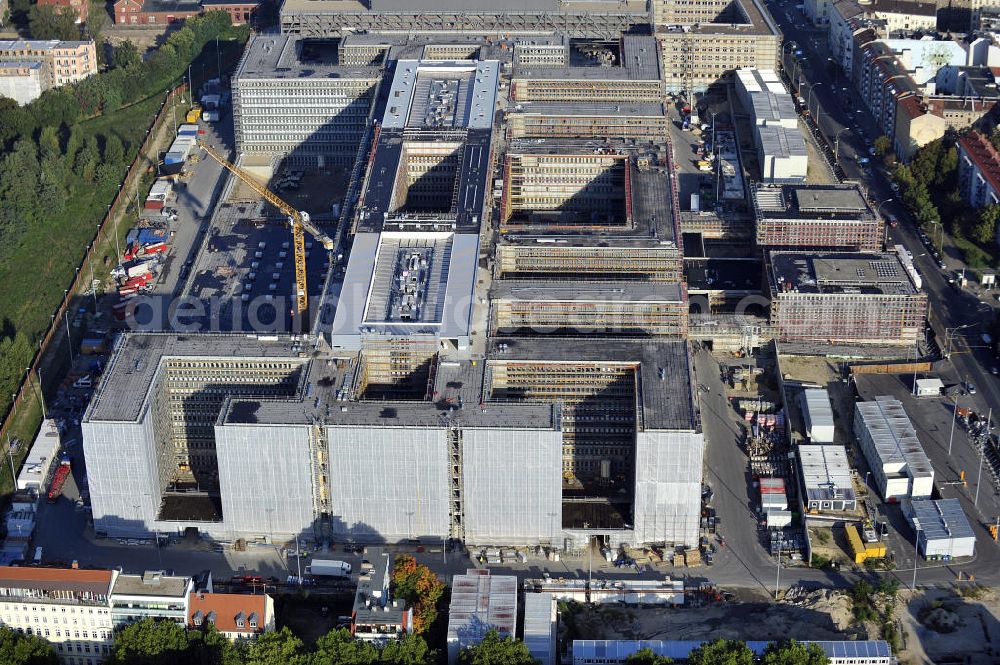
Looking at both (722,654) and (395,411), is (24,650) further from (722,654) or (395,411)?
(722,654)

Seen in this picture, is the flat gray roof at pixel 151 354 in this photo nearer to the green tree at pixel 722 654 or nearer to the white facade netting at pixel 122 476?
the white facade netting at pixel 122 476

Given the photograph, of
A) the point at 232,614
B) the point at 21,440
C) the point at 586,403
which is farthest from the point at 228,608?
the point at 21,440

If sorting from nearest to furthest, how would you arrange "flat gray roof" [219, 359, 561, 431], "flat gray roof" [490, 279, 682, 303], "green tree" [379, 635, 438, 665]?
"green tree" [379, 635, 438, 665] < "flat gray roof" [219, 359, 561, 431] < "flat gray roof" [490, 279, 682, 303]

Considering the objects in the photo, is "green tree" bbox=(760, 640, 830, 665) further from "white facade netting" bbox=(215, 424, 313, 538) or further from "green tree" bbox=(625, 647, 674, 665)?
"white facade netting" bbox=(215, 424, 313, 538)

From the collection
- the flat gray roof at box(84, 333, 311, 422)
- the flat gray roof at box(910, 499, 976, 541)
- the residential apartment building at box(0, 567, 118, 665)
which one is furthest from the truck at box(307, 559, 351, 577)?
the flat gray roof at box(910, 499, 976, 541)

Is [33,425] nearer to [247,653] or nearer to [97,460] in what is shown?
[97,460]

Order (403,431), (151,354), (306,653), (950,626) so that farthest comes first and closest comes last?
(151,354)
(403,431)
(950,626)
(306,653)
